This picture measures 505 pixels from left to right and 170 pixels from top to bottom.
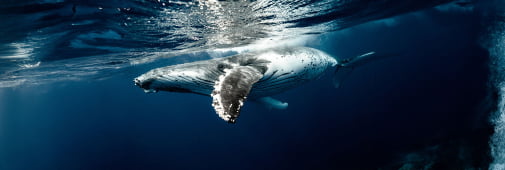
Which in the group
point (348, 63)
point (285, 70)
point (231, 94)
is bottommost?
point (348, 63)

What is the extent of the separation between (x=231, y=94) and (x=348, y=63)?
6.74m

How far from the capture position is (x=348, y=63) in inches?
311

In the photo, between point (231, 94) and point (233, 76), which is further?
point (233, 76)

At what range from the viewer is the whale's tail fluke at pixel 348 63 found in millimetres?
7559

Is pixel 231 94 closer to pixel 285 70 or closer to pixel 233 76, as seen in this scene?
pixel 233 76

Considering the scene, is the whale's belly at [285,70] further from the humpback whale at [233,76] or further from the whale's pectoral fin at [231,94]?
the whale's pectoral fin at [231,94]

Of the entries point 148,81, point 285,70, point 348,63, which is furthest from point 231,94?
point 348,63

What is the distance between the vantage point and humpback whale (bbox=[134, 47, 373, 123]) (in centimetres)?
202

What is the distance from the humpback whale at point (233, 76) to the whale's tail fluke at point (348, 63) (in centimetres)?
217

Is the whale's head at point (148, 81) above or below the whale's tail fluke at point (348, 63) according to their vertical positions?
above

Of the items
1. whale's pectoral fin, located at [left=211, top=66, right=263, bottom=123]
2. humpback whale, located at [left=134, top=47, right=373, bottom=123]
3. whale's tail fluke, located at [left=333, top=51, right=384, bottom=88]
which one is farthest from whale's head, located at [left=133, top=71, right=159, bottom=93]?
whale's tail fluke, located at [left=333, top=51, right=384, bottom=88]

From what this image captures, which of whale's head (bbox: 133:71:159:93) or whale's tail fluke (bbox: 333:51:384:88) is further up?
whale's head (bbox: 133:71:159:93)

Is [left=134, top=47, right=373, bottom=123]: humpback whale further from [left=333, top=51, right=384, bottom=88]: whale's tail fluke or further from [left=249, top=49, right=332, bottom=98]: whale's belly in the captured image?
[left=333, top=51, right=384, bottom=88]: whale's tail fluke

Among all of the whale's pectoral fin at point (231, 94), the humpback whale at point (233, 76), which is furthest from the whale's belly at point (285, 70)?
the whale's pectoral fin at point (231, 94)
